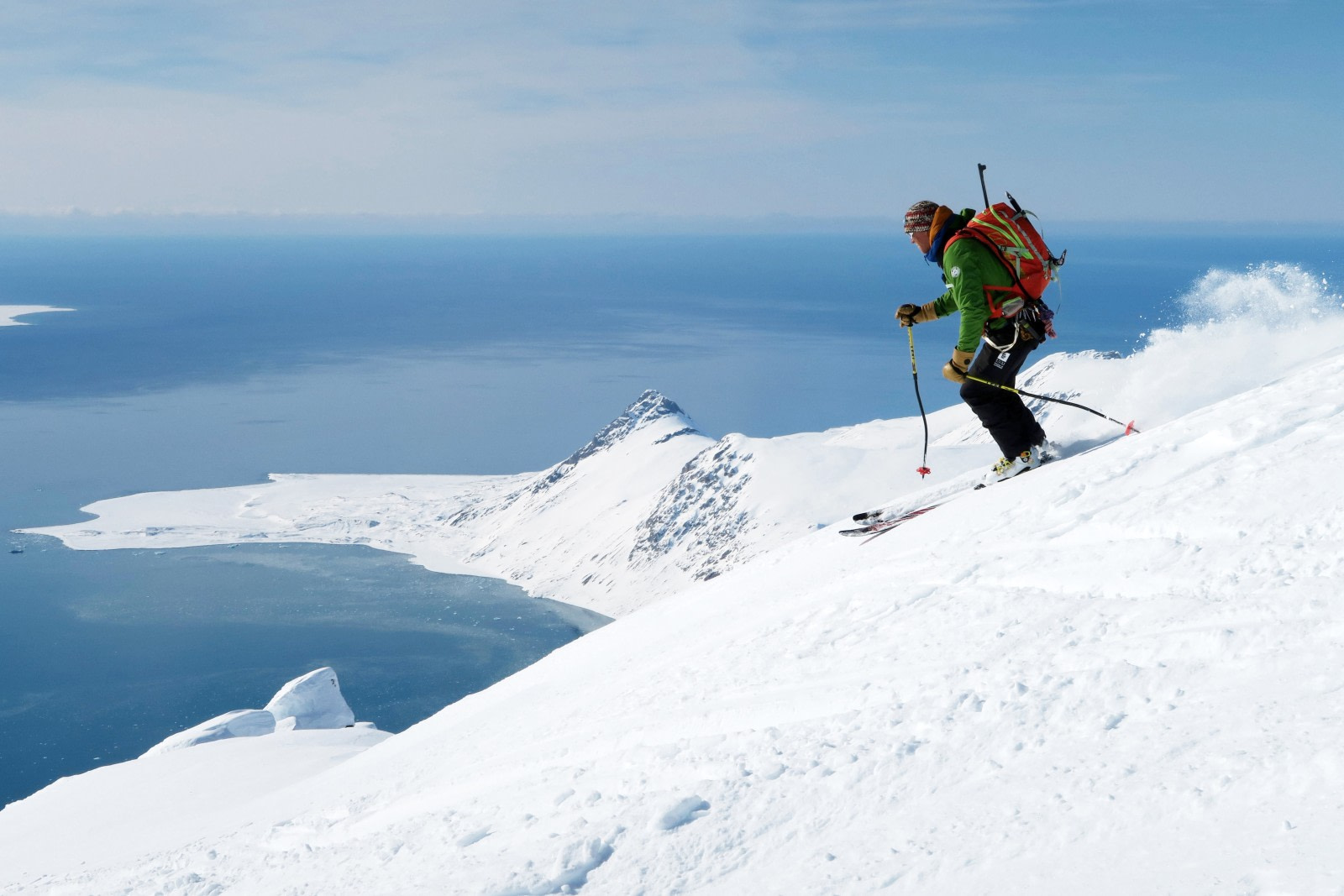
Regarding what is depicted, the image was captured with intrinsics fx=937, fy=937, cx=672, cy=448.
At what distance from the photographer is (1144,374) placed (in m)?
11.2

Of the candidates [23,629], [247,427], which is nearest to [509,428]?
[247,427]

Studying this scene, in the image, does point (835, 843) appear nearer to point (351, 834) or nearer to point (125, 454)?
point (351, 834)

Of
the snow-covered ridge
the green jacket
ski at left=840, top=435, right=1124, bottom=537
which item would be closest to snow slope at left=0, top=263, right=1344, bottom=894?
ski at left=840, top=435, right=1124, bottom=537

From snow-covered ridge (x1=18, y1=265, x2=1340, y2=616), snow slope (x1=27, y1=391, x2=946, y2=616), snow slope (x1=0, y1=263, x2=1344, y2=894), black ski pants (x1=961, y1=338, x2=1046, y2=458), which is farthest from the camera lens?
snow slope (x1=27, y1=391, x2=946, y2=616)

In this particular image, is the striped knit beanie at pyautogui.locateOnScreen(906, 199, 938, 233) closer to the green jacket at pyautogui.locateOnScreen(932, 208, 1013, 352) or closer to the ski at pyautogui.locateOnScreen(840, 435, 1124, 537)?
the green jacket at pyautogui.locateOnScreen(932, 208, 1013, 352)

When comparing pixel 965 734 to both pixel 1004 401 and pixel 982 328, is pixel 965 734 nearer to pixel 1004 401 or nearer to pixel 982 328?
pixel 982 328

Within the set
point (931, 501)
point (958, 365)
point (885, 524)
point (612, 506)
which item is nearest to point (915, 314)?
point (958, 365)

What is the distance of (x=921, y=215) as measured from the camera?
9.71 meters

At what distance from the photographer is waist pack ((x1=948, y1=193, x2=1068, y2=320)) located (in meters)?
9.25

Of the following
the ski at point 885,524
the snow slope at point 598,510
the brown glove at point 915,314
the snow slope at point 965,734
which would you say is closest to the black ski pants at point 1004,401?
the brown glove at point 915,314

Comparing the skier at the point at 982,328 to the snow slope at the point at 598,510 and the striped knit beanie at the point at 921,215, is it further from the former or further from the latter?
the snow slope at the point at 598,510

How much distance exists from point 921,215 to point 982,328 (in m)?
1.36

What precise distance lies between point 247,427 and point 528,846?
650 ft

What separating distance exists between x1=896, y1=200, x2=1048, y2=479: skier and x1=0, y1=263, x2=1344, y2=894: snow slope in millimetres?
1337
